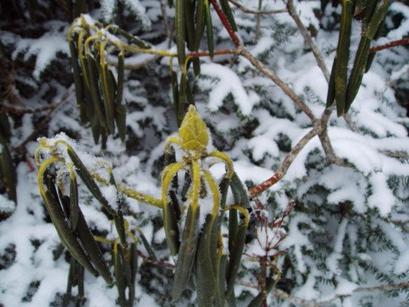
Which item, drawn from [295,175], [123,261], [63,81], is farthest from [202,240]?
[63,81]

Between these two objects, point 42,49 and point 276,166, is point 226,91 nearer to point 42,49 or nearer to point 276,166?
point 276,166

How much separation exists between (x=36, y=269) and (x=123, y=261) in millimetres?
518

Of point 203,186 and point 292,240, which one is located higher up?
point 292,240

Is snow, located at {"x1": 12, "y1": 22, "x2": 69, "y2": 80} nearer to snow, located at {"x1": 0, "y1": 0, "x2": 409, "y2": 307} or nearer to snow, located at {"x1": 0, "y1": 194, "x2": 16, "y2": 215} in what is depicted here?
snow, located at {"x1": 0, "y1": 0, "x2": 409, "y2": 307}

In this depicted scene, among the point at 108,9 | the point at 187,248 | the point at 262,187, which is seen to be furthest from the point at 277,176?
the point at 108,9

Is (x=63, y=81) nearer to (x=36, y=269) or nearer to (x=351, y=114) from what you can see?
(x=36, y=269)

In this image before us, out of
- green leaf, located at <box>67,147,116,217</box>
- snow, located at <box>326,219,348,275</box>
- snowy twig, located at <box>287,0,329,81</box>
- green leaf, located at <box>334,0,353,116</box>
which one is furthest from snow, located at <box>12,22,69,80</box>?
snow, located at <box>326,219,348,275</box>

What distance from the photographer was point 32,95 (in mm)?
1750

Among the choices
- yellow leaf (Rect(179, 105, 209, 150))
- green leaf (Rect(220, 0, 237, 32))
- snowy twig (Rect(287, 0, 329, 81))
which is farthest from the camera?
snowy twig (Rect(287, 0, 329, 81))

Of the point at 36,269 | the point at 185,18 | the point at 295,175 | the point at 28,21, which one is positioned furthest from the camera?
the point at 28,21

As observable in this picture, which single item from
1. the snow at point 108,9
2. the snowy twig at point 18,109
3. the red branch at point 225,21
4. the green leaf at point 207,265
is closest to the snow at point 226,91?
the red branch at point 225,21

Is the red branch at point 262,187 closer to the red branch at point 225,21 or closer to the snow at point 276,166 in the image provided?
the snow at point 276,166

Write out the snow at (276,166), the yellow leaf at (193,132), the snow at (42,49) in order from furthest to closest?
1. the snow at (42,49)
2. the snow at (276,166)
3. the yellow leaf at (193,132)

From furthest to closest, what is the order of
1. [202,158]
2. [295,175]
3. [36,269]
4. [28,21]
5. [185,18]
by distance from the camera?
[28,21]
[36,269]
[295,175]
[185,18]
[202,158]
